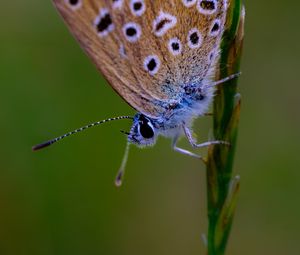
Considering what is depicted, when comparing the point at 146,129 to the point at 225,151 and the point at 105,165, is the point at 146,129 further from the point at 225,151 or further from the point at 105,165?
the point at 105,165

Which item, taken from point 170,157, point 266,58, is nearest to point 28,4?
point 170,157

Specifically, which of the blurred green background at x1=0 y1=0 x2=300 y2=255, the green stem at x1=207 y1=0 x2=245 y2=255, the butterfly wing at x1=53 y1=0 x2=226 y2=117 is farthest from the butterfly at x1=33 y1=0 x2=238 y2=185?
the blurred green background at x1=0 y1=0 x2=300 y2=255

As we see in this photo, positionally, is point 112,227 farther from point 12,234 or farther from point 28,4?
point 28,4

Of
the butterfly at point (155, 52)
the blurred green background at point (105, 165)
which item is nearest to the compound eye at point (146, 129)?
the butterfly at point (155, 52)

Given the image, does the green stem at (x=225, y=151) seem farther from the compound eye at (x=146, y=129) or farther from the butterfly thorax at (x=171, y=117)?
the compound eye at (x=146, y=129)

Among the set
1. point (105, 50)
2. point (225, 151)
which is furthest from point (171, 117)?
point (225, 151)
